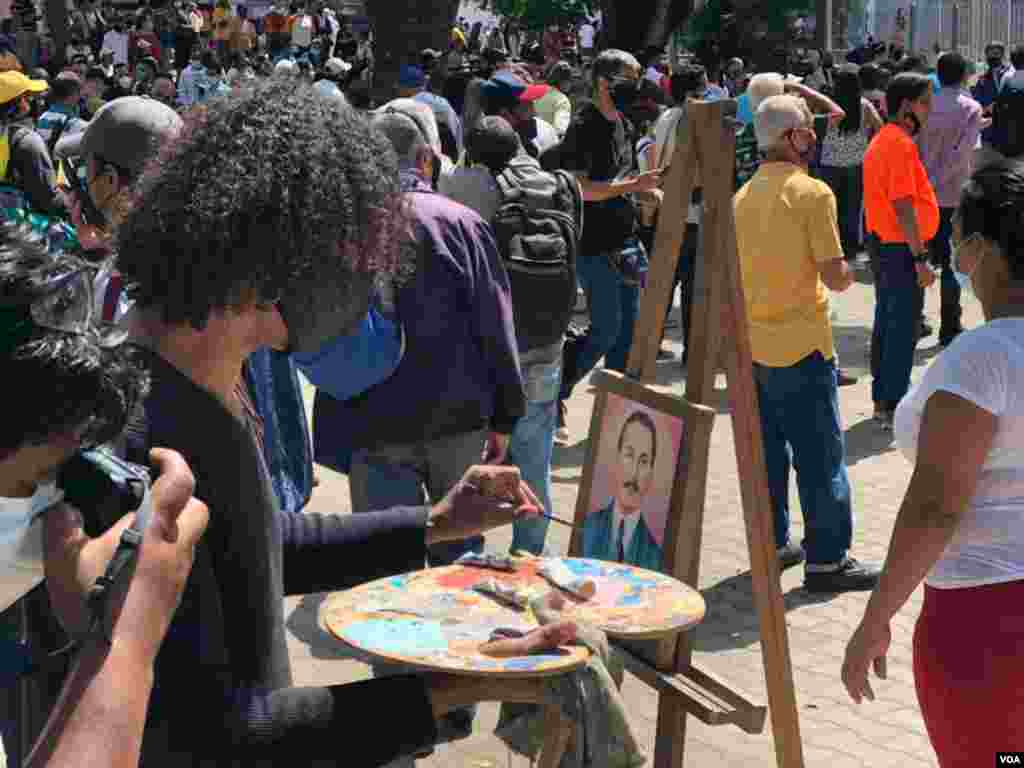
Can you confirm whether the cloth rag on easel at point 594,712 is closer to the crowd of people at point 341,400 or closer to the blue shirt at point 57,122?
the crowd of people at point 341,400

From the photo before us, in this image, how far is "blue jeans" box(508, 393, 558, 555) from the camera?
20.4ft

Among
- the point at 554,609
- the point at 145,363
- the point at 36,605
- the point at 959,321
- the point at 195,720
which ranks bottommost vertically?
the point at 959,321

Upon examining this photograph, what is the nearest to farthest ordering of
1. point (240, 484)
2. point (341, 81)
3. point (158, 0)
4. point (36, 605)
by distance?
point (36, 605)
point (240, 484)
point (341, 81)
point (158, 0)

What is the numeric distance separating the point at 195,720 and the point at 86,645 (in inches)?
19.7

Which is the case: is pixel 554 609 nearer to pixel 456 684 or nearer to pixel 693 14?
pixel 456 684

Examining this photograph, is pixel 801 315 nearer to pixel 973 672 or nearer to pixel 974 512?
pixel 974 512

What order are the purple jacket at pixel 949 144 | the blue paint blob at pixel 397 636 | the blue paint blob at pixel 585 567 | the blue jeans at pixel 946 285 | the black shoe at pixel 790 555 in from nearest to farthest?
the blue paint blob at pixel 397 636
the blue paint blob at pixel 585 567
the black shoe at pixel 790 555
the purple jacket at pixel 949 144
the blue jeans at pixel 946 285

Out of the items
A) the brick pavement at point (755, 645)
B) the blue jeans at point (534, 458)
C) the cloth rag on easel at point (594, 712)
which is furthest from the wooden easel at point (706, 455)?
the blue jeans at point (534, 458)

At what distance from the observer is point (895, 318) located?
912cm

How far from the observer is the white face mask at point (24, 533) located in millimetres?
1791

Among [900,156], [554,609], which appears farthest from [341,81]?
[554,609]

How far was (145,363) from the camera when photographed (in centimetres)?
231

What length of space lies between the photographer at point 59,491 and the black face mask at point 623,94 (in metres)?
7.31

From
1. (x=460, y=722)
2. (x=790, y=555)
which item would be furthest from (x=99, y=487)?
(x=790, y=555)
